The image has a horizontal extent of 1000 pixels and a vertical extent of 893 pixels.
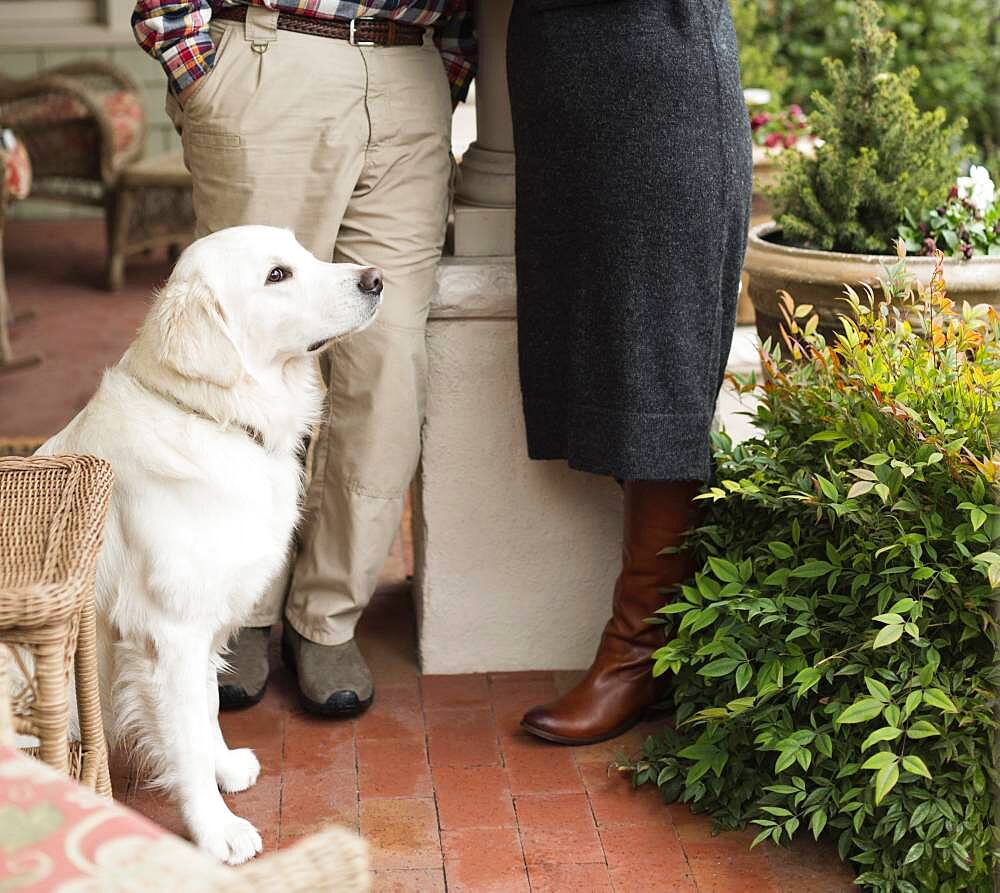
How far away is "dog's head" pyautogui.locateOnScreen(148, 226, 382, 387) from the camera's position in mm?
2182

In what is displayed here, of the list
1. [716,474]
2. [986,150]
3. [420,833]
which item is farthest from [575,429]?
[986,150]

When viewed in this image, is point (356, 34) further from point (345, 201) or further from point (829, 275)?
point (829, 275)

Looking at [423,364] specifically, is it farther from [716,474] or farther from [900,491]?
[900,491]

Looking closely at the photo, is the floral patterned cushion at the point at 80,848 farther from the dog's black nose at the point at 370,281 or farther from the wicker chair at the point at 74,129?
the wicker chair at the point at 74,129

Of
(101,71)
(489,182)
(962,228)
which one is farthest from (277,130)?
(101,71)

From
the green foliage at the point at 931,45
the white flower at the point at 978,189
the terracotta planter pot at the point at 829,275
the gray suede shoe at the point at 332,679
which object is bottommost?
the gray suede shoe at the point at 332,679

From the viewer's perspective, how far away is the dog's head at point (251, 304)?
7.16 ft

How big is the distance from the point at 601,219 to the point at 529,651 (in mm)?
1127

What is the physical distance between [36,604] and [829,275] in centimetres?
197

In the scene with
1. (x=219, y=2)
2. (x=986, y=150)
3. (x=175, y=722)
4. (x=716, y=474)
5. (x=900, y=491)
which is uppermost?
(x=219, y=2)

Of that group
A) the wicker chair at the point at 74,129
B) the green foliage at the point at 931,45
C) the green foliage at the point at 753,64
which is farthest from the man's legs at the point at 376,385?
the green foliage at the point at 931,45

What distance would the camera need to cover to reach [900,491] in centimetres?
224

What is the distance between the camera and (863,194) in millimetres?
3066

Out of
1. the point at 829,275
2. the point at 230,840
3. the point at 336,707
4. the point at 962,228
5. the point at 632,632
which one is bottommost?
the point at 336,707
